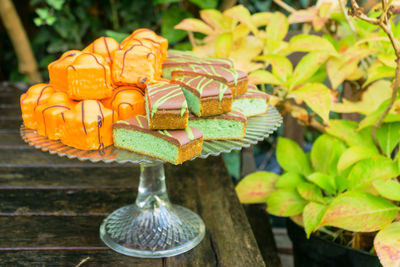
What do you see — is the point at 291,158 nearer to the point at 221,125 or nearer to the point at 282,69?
the point at 282,69

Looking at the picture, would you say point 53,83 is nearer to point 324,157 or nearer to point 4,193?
point 4,193

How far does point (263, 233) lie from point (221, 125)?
0.65 m

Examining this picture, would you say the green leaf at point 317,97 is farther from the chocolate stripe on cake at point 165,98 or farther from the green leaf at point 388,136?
the chocolate stripe on cake at point 165,98

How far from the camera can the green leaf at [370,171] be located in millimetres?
1021

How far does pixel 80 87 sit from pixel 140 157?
207 mm

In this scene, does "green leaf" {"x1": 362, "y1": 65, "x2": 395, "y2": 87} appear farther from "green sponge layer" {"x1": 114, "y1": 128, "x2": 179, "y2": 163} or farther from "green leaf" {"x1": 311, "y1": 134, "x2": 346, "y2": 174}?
"green sponge layer" {"x1": 114, "y1": 128, "x2": 179, "y2": 163}

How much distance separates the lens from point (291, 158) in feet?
4.16

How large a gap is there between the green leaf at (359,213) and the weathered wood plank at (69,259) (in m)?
0.42

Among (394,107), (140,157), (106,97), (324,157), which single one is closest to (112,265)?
(140,157)

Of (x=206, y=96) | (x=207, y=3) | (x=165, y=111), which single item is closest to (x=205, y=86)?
(x=206, y=96)

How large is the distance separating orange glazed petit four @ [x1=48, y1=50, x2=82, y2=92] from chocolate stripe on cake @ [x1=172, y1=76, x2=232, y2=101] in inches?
9.8

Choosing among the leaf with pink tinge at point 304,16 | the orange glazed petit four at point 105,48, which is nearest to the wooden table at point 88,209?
the orange glazed petit four at point 105,48

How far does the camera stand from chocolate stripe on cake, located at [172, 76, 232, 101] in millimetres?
860

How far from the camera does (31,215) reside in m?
1.04
